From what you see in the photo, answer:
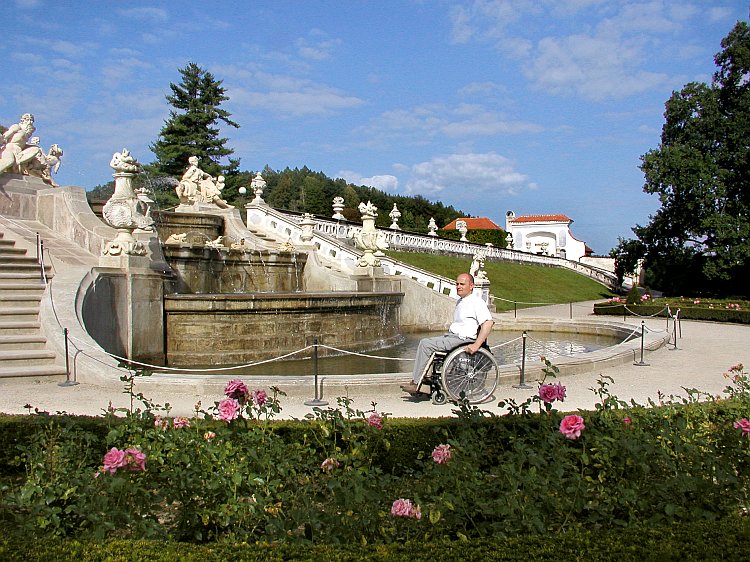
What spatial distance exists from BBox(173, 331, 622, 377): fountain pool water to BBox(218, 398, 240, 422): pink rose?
16.7 ft

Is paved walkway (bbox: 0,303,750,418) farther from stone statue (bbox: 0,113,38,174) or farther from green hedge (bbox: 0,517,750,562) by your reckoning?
stone statue (bbox: 0,113,38,174)

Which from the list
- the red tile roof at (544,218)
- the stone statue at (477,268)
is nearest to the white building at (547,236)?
the red tile roof at (544,218)

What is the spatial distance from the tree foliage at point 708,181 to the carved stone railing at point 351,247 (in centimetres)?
1135

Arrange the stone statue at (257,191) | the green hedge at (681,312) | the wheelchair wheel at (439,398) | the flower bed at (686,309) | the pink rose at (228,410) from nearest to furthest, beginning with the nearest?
the pink rose at (228,410) < the wheelchair wheel at (439,398) < the green hedge at (681,312) < the flower bed at (686,309) < the stone statue at (257,191)

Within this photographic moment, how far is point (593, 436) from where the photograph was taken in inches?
208

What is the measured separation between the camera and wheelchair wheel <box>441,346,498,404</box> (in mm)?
8422

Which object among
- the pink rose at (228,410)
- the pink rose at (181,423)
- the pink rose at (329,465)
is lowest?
the pink rose at (329,465)

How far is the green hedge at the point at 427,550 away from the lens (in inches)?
142

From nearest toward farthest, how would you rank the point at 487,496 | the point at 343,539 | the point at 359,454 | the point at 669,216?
the point at 343,539 < the point at 487,496 < the point at 359,454 < the point at 669,216

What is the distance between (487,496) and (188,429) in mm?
2518

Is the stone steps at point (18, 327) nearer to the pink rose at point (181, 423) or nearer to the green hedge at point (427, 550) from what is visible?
the pink rose at point (181, 423)

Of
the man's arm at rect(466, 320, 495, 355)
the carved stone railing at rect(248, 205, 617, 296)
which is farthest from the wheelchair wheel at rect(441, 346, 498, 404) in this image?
the carved stone railing at rect(248, 205, 617, 296)

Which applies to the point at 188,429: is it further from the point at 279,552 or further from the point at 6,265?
the point at 6,265

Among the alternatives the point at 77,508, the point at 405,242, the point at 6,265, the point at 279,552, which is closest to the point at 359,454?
the point at 279,552
